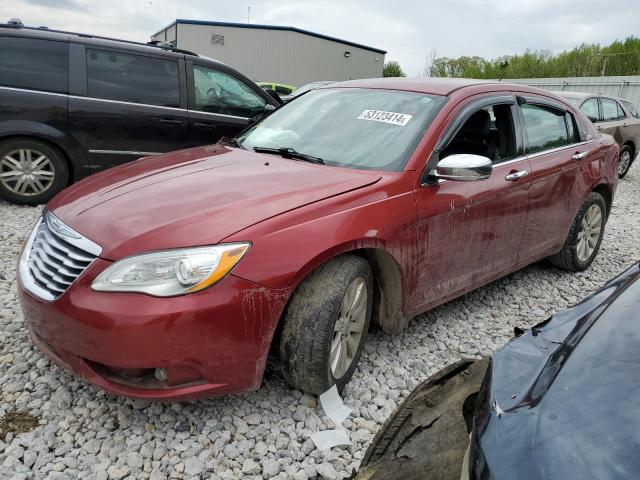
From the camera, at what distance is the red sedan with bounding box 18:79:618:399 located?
2.05 metres

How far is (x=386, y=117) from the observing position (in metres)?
3.07

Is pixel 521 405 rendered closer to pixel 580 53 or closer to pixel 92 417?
pixel 92 417

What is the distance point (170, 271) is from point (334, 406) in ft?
3.45

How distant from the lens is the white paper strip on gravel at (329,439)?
232 cm

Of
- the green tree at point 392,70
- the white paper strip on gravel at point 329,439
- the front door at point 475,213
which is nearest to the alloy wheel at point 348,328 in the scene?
the white paper strip on gravel at point 329,439

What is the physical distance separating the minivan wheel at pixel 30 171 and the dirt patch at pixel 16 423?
361cm

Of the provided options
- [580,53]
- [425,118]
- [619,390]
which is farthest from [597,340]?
[580,53]

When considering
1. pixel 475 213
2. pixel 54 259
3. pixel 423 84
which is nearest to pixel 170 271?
pixel 54 259

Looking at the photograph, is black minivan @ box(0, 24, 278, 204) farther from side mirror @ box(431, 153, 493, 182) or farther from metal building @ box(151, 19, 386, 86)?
metal building @ box(151, 19, 386, 86)

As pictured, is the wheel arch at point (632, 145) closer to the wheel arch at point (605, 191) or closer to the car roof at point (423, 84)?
the wheel arch at point (605, 191)

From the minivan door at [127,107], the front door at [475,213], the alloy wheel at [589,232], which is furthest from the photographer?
the minivan door at [127,107]

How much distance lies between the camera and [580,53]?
102 ft

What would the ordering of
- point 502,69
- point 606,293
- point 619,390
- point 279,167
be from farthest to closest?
point 502,69 → point 279,167 → point 606,293 → point 619,390

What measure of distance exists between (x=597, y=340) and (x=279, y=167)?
1.74 metres
